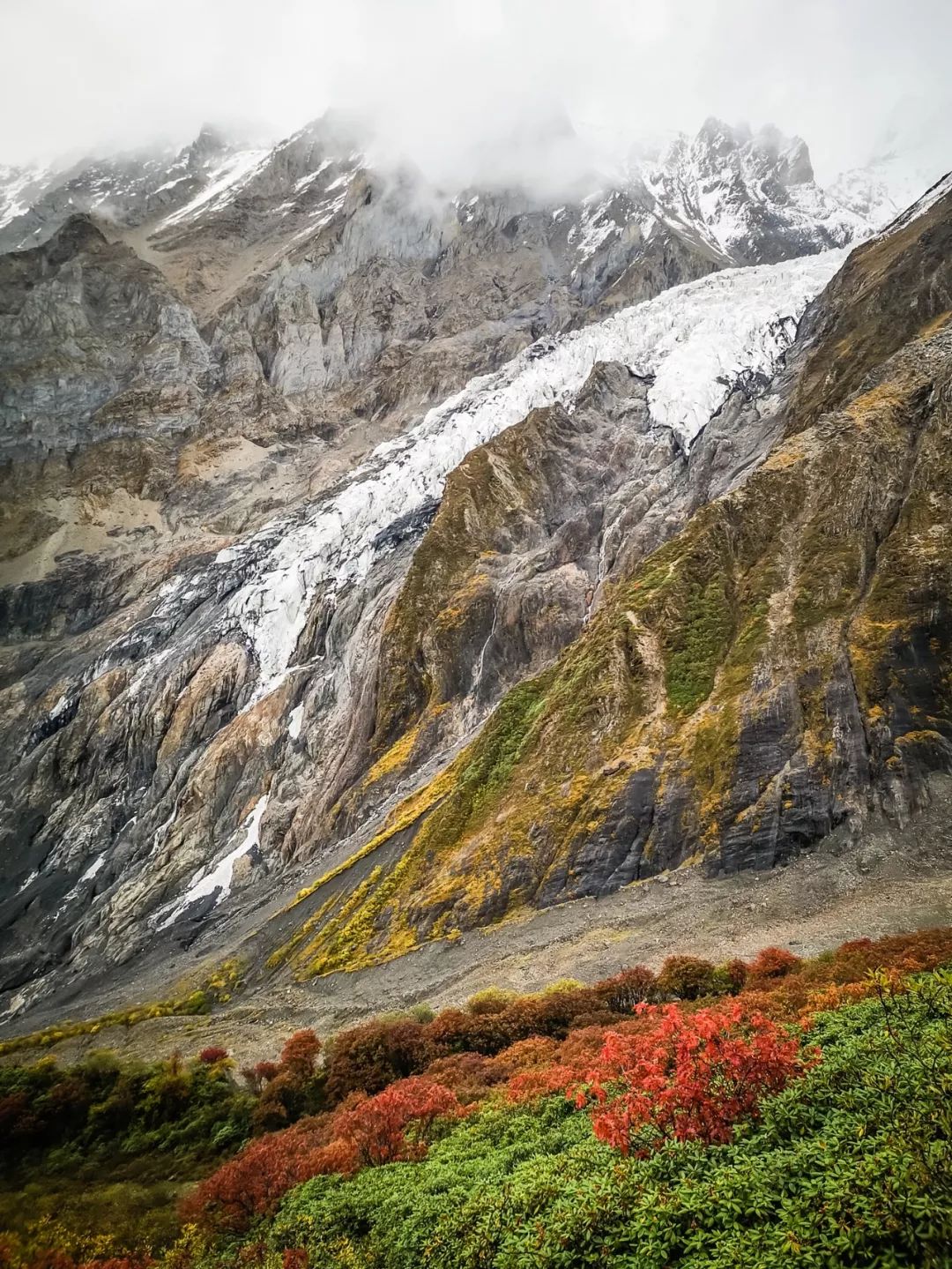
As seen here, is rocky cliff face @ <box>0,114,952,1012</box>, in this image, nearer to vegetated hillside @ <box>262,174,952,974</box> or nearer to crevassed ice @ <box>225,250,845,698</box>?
vegetated hillside @ <box>262,174,952,974</box>

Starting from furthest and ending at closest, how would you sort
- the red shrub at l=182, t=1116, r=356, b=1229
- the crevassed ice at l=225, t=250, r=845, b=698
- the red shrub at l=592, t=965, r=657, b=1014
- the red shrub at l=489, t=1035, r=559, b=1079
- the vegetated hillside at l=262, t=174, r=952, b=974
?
the crevassed ice at l=225, t=250, r=845, b=698, the vegetated hillside at l=262, t=174, r=952, b=974, the red shrub at l=592, t=965, r=657, b=1014, the red shrub at l=489, t=1035, r=559, b=1079, the red shrub at l=182, t=1116, r=356, b=1229

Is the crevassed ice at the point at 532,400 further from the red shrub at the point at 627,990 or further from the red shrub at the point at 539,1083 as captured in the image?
the red shrub at the point at 539,1083

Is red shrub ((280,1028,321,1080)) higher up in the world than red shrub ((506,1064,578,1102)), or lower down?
lower down

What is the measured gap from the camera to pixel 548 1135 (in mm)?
11891

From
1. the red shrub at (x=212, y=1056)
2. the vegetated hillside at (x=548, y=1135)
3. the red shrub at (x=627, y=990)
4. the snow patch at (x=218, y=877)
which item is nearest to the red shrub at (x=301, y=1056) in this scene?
the vegetated hillside at (x=548, y=1135)

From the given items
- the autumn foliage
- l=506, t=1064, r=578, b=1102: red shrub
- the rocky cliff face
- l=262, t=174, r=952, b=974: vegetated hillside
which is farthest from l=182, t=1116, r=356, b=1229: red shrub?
the rocky cliff face

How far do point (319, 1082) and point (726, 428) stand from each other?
70724mm

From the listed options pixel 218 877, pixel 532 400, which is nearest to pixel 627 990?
pixel 218 877

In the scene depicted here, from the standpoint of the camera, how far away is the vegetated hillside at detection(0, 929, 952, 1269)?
725 cm

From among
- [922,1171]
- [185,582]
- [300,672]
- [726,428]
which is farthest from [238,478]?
[922,1171]

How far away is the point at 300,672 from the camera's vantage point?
78.2m

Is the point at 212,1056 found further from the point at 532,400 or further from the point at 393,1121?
the point at 532,400

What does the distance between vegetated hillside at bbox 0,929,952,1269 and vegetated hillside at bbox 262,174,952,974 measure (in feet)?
31.4

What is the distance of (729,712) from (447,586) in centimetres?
4165
